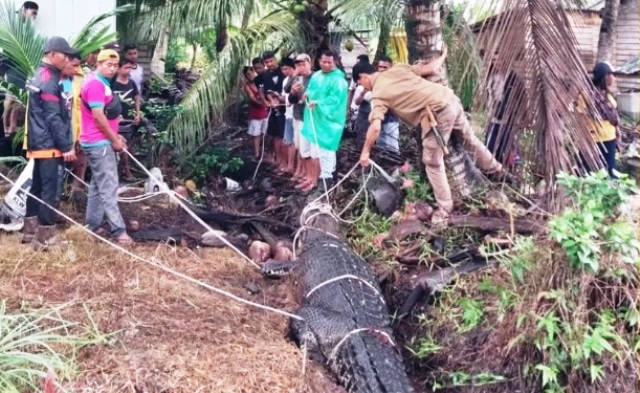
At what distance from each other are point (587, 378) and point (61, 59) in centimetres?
426

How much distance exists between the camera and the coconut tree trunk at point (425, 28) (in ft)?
19.5

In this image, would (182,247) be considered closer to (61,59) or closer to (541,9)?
(61,59)

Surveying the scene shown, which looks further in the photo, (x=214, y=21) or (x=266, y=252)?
(x=214, y=21)

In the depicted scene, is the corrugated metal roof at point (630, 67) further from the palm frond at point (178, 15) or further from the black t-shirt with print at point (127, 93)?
the black t-shirt with print at point (127, 93)

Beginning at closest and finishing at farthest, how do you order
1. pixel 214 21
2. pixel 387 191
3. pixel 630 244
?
pixel 630 244 < pixel 387 191 < pixel 214 21

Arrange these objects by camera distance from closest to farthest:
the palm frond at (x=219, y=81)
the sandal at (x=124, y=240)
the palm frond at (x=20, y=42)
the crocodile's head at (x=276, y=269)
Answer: the crocodile's head at (x=276, y=269)
the sandal at (x=124, y=240)
the palm frond at (x=20, y=42)
the palm frond at (x=219, y=81)

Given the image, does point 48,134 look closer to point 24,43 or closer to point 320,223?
point 24,43

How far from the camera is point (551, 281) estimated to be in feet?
11.7

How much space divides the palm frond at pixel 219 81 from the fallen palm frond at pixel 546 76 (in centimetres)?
454

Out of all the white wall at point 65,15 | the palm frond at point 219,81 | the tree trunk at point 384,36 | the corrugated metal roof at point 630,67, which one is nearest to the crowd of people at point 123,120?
the white wall at point 65,15

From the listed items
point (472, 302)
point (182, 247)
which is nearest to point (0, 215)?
point (182, 247)

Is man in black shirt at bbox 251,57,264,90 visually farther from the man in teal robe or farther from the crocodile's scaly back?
the crocodile's scaly back

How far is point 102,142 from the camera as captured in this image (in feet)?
18.0

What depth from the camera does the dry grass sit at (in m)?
3.52
